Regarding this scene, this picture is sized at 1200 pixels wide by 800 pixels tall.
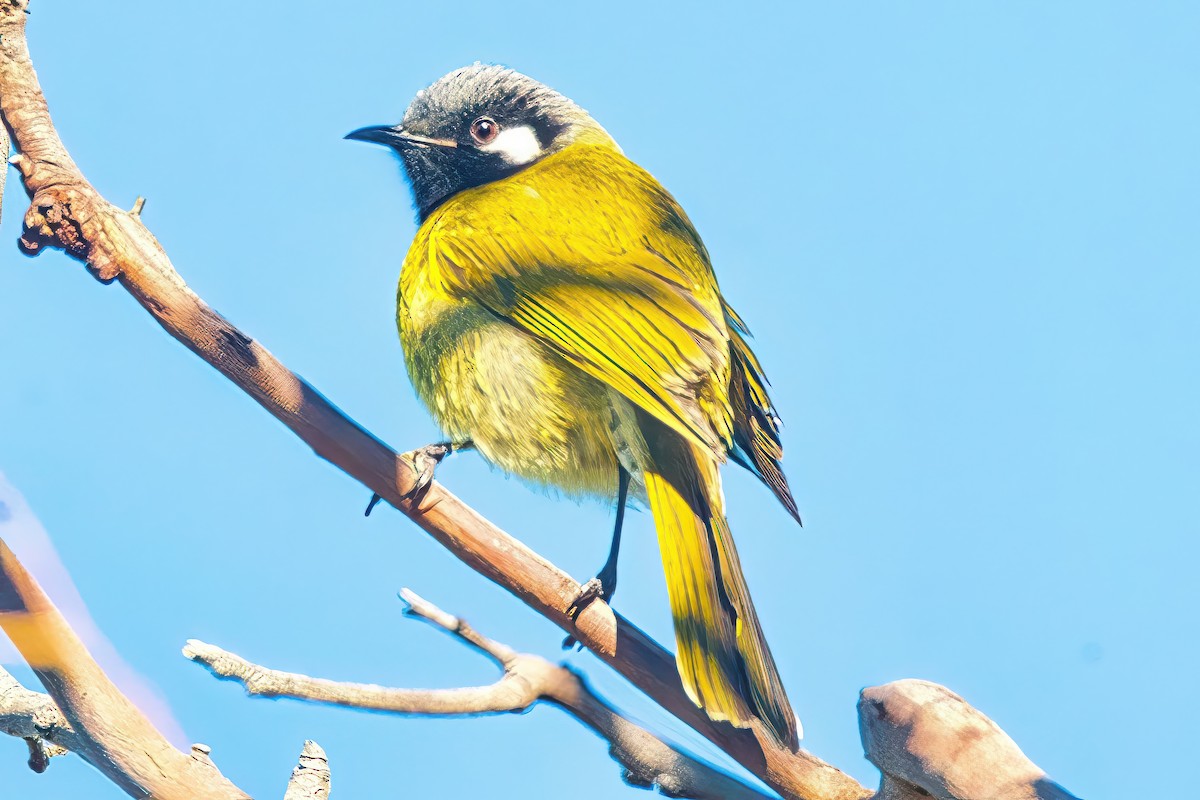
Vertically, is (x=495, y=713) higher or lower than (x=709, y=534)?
lower

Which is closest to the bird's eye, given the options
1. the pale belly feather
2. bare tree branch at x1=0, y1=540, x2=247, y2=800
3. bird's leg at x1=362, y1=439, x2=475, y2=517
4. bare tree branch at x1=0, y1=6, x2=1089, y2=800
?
the pale belly feather

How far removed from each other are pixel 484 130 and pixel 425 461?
645 millimetres

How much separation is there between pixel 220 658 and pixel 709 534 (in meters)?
0.55

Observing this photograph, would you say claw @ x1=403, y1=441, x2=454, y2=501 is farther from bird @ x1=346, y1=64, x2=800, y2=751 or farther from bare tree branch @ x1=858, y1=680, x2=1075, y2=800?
bare tree branch @ x1=858, y1=680, x2=1075, y2=800

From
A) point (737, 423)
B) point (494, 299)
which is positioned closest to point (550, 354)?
point (494, 299)

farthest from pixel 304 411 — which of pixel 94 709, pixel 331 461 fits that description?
pixel 94 709

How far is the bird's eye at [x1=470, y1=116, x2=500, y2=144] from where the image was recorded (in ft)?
5.77

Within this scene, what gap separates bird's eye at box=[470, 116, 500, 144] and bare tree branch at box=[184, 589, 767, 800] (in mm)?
836

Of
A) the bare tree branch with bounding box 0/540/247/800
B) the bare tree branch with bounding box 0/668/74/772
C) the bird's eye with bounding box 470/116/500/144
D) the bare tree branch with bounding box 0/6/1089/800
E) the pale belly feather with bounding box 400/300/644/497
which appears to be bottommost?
the bare tree branch with bounding box 0/668/74/772

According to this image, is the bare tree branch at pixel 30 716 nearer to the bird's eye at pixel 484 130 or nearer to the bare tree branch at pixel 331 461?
the bare tree branch at pixel 331 461

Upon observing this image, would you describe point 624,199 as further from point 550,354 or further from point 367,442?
point 367,442

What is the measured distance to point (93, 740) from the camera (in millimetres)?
1054

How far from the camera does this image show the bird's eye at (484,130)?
5.77ft

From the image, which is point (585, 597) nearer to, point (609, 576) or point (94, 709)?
point (609, 576)
